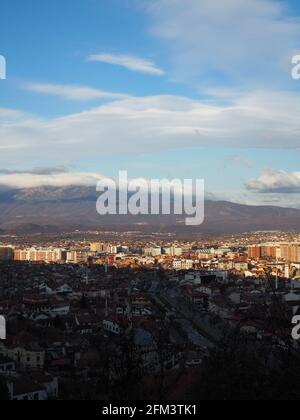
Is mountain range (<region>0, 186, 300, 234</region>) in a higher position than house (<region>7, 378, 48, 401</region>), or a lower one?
higher

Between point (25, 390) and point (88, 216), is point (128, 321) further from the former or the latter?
point (88, 216)

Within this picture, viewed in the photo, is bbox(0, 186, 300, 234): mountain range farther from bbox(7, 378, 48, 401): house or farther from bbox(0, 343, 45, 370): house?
bbox(7, 378, 48, 401): house

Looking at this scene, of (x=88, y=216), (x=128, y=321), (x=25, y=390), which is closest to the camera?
(x=25, y=390)

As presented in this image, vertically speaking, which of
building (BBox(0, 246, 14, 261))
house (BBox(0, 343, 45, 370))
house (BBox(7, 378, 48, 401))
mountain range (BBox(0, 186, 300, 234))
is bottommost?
house (BBox(0, 343, 45, 370))

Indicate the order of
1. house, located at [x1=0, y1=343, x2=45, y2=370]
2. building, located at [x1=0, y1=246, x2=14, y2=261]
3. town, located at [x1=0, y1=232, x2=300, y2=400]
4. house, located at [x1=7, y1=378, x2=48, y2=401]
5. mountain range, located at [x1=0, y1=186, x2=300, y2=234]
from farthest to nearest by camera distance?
mountain range, located at [x1=0, y1=186, x2=300, y2=234] → building, located at [x1=0, y1=246, x2=14, y2=261] → house, located at [x1=0, y1=343, x2=45, y2=370] → house, located at [x1=7, y1=378, x2=48, y2=401] → town, located at [x1=0, y1=232, x2=300, y2=400]

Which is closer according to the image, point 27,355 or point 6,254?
point 27,355

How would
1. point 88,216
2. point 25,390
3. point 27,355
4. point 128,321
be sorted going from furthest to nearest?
point 88,216 → point 128,321 → point 27,355 → point 25,390

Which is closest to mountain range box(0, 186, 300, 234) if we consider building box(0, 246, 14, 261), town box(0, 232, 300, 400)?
building box(0, 246, 14, 261)

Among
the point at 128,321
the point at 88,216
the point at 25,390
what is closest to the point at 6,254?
the point at 128,321
